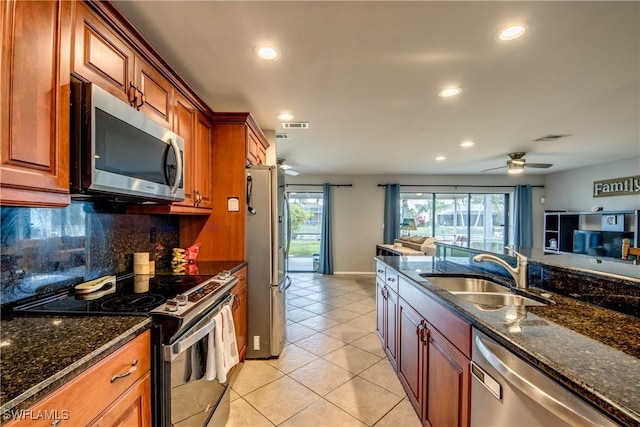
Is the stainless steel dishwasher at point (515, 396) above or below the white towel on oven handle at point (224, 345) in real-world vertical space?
above

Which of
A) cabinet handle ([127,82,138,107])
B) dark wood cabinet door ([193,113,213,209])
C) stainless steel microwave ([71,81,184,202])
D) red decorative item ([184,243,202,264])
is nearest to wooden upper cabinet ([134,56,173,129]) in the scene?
cabinet handle ([127,82,138,107])

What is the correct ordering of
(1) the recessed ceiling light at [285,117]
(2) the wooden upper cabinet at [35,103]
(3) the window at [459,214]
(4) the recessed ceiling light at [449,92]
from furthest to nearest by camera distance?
(3) the window at [459,214] < (1) the recessed ceiling light at [285,117] < (4) the recessed ceiling light at [449,92] < (2) the wooden upper cabinet at [35,103]

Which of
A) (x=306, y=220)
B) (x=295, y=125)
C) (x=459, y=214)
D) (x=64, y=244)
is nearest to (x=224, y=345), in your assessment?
(x=64, y=244)

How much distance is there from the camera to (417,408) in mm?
1867

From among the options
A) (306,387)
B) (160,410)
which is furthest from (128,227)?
(306,387)

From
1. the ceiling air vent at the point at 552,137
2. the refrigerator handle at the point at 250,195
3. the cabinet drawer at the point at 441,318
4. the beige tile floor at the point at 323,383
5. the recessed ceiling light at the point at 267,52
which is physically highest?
the recessed ceiling light at the point at 267,52

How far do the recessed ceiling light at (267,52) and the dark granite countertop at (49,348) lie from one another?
160 centimetres

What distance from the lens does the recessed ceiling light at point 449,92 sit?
2.31 meters

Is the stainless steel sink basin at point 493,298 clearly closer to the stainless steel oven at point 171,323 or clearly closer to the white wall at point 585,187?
the stainless steel oven at point 171,323

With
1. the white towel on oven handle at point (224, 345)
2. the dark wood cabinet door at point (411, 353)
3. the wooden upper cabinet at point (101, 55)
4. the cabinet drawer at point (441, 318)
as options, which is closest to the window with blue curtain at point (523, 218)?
the dark wood cabinet door at point (411, 353)

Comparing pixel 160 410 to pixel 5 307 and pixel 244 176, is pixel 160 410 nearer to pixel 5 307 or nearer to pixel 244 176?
pixel 5 307

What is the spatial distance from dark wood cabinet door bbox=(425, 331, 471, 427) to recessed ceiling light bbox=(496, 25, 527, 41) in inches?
66.1

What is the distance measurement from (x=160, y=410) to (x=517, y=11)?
8.21 feet

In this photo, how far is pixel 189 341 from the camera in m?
1.41
